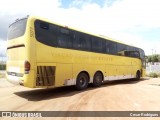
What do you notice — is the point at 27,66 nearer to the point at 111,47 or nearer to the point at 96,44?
the point at 96,44

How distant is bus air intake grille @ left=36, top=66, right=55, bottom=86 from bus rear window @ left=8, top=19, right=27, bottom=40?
1880 millimetres

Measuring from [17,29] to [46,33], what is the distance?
55.8 inches

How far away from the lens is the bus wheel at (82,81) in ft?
42.2

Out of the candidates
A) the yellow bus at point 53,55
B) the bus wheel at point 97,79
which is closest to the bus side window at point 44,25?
the yellow bus at point 53,55

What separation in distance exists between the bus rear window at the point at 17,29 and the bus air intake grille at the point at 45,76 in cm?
188

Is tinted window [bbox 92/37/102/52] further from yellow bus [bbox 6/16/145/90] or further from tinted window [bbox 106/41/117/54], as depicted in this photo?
tinted window [bbox 106/41/117/54]

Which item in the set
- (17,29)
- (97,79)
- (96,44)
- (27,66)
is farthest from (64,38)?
(97,79)

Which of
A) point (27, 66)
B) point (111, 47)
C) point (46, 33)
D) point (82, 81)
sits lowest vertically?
point (82, 81)

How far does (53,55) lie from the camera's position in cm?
1097

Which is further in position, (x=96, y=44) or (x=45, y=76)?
(x=96, y=44)

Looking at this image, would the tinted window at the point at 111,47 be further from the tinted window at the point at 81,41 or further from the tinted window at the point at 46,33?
the tinted window at the point at 46,33

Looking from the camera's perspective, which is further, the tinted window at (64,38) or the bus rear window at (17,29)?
the tinted window at (64,38)

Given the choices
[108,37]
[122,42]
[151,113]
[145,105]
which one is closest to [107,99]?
[145,105]

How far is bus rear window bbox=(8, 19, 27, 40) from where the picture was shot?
10.3 meters
